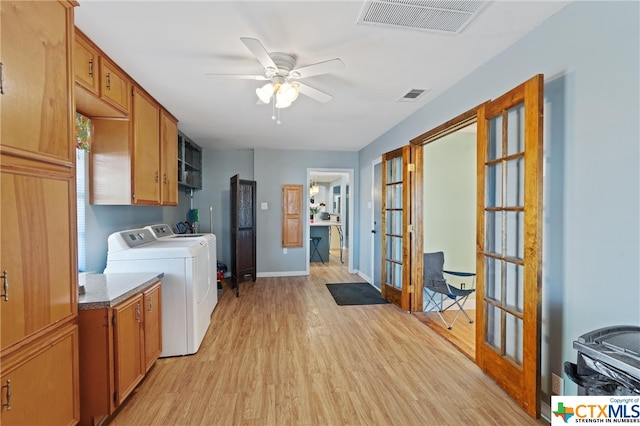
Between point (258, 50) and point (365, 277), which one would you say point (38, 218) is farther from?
point (365, 277)

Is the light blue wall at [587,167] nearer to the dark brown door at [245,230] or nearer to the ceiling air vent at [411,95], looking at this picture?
the ceiling air vent at [411,95]

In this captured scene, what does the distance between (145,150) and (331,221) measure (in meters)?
6.22

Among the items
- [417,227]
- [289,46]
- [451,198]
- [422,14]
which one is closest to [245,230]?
[417,227]

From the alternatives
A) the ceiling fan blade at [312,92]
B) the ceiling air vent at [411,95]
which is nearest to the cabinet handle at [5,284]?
the ceiling fan blade at [312,92]

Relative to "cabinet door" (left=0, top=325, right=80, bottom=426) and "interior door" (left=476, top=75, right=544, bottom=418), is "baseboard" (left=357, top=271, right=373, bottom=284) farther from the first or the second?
"cabinet door" (left=0, top=325, right=80, bottom=426)

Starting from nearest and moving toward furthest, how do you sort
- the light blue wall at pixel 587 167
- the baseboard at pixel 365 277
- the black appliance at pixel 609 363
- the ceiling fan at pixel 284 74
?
the black appliance at pixel 609 363 → the light blue wall at pixel 587 167 → the ceiling fan at pixel 284 74 → the baseboard at pixel 365 277

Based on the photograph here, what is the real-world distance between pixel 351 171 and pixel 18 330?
16.5ft

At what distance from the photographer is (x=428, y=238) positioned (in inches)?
149

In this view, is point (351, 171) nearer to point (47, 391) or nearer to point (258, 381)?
point (258, 381)

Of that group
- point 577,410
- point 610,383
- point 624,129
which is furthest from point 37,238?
point 624,129

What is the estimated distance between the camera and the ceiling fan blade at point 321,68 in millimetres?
1864

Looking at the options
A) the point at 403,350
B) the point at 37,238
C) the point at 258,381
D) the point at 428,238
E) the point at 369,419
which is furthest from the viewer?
the point at 428,238

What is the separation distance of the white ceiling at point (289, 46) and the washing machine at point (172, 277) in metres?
1.46

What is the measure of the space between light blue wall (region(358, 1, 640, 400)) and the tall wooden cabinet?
104 inches
